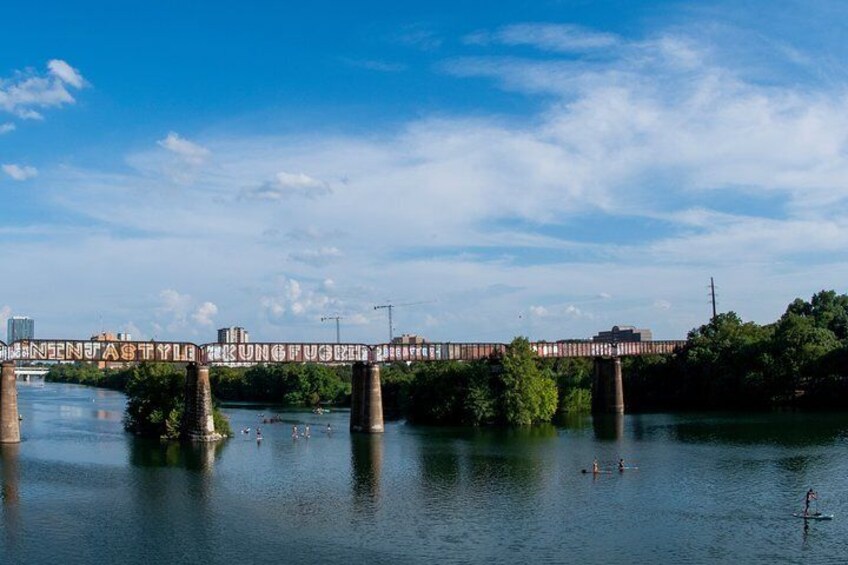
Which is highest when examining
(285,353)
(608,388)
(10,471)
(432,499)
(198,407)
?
(285,353)

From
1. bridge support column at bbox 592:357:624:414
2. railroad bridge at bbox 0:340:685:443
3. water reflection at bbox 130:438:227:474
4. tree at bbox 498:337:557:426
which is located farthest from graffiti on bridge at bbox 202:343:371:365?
bridge support column at bbox 592:357:624:414

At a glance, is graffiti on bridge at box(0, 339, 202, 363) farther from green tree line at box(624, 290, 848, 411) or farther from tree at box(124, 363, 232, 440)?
green tree line at box(624, 290, 848, 411)

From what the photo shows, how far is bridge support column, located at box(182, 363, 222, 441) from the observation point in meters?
85.9

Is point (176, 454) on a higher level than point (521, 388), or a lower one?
lower

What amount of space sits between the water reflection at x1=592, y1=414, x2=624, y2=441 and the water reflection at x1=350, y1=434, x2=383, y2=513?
2295 cm

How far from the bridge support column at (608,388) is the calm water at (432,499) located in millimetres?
30695

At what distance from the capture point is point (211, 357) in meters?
89.9

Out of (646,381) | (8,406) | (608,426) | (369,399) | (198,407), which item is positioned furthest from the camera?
(646,381)

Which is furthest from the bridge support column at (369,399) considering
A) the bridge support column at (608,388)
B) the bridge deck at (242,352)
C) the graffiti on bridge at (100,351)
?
the bridge support column at (608,388)

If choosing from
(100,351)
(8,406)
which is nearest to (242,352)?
(100,351)

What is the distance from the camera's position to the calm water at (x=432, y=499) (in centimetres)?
4194

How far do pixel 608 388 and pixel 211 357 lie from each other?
2296 inches

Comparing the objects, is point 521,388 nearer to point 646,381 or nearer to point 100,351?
point 646,381

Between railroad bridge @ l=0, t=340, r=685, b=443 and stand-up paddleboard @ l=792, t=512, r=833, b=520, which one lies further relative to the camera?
railroad bridge @ l=0, t=340, r=685, b=443
